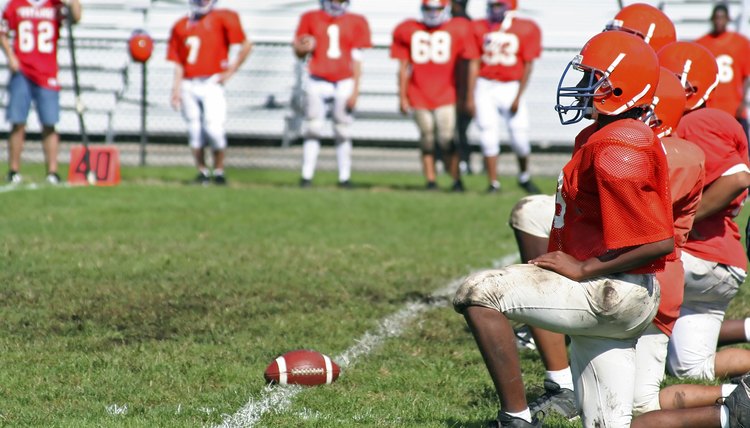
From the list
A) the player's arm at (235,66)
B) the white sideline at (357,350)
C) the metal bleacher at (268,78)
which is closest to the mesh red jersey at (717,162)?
the white sideline at (357,350)

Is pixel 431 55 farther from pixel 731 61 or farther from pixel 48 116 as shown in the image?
pixel 48 116

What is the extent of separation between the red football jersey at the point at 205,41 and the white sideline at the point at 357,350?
18.6ft

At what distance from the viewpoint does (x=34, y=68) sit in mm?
12117

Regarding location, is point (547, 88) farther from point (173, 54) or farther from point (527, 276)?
point (527, 276)

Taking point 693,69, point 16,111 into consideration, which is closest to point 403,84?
point 16,111

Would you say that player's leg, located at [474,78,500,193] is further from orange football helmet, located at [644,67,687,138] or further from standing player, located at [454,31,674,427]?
standing player, located at [454,31,674,427]

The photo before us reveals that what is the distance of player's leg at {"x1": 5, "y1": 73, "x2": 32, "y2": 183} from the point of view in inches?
477

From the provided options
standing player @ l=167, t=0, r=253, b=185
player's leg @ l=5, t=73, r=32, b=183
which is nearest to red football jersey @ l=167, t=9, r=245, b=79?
Answer: standing player @ l=167, t=0, r=253, b=185

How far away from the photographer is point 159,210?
10391 mm

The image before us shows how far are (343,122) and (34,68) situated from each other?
11.2ft

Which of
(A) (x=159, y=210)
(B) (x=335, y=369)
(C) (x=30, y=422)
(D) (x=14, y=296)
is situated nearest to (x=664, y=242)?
(B) (x=335, y=369)

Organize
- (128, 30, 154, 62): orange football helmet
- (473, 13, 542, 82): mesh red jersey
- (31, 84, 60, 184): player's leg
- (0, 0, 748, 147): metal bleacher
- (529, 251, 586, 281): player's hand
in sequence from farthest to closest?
(0, 0, 748, 147): metal bleacher
(128, 30, 154, 62): orange football helmet
(473, 13, 542, 82): mesh red jersey
(31, 84, 60, 184): player's leg
(529, 251, 586, 281): player's hand

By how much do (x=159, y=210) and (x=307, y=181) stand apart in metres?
2.85

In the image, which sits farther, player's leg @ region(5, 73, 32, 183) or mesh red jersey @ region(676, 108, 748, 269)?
player's leg @ region(5, 73, 32, 183)
